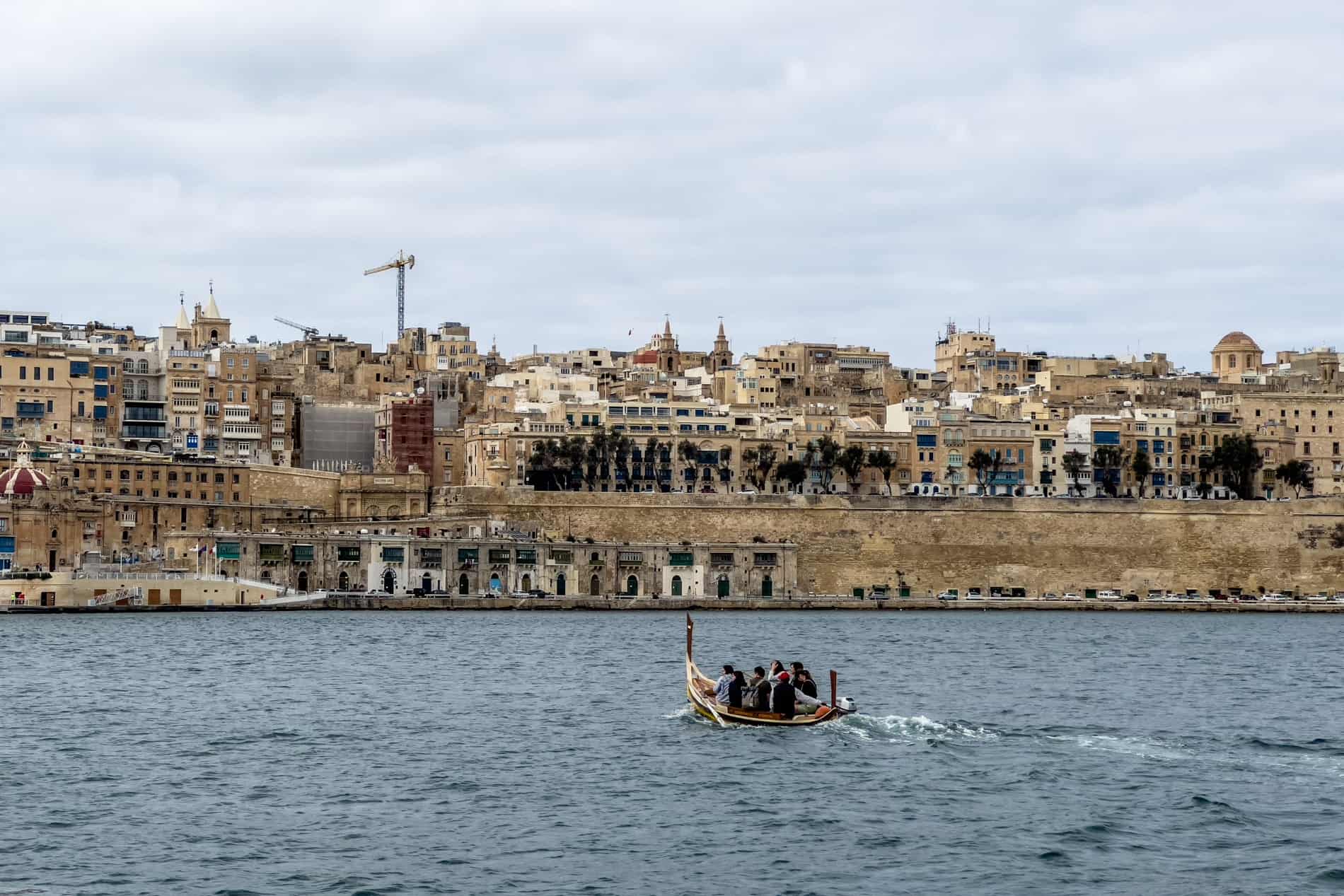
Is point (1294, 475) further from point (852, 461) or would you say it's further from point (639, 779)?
point (639, 779)

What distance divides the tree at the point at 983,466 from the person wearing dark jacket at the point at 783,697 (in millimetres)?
61567

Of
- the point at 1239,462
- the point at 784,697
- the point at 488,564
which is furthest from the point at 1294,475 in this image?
the point at 784,697

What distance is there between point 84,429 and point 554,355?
45.0 metres

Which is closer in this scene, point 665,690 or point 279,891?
point 279,891

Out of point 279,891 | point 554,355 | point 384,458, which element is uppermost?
point 554,355

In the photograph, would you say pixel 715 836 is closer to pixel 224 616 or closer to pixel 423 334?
pixel 224 616

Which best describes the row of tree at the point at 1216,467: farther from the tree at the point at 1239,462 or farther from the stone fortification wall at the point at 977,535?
the stone fortification wall at the point at 977,535

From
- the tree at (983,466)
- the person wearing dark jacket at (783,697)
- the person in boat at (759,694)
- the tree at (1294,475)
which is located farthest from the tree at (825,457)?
the person wearing dark jacket at (783,697)

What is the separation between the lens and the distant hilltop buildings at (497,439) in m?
86.6

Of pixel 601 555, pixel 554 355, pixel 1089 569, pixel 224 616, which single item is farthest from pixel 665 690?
pixel 554 355

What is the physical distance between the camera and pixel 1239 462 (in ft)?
314

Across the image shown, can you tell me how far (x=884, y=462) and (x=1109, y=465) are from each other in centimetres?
1113

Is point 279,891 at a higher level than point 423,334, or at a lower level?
lower

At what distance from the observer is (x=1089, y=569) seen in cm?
8875
